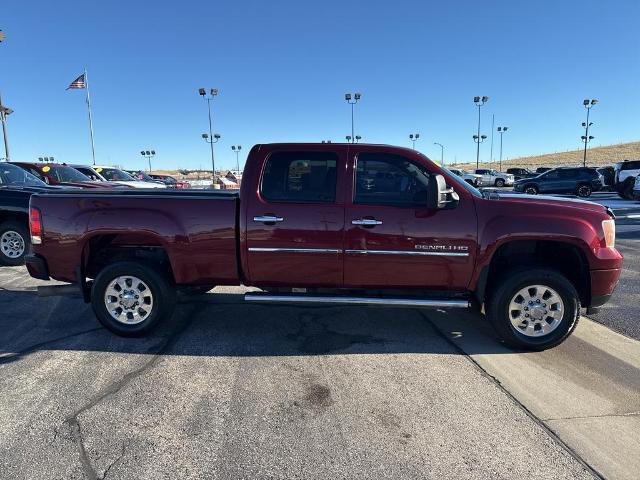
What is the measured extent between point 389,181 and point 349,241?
0.72 m

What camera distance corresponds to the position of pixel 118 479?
2.54 m

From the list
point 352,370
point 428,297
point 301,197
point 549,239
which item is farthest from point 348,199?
point 549,239

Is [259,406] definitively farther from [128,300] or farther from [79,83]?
[79,83]

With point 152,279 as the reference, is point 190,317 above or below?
below

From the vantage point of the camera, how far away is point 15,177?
9.22m

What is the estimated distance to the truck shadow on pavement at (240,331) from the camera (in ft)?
14.5

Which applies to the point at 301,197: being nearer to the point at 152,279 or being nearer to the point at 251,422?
the point at 152,279

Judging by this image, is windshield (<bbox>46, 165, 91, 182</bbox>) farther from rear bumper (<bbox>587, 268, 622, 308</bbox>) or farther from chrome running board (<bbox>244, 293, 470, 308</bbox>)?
rear bumper (<bbox>587, 268, 622, 308</bbox>)

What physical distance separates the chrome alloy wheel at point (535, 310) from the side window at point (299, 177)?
6.89 ft

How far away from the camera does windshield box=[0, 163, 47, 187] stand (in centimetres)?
905

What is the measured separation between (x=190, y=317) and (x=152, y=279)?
1.02m

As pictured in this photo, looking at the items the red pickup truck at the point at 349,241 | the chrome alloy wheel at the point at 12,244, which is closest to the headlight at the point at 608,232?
Result: the red pickup truck at the point at 349,241

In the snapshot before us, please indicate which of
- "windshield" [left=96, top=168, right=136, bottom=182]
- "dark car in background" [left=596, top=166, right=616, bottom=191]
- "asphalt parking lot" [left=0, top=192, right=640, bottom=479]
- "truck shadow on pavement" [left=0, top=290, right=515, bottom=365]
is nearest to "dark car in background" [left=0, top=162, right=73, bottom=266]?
"truck shadow on pavement" [left=0, top=290, right=515, bottom=365]

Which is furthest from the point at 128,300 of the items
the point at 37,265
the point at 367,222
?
the point at 367,222
